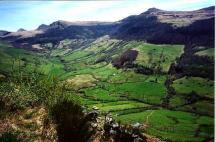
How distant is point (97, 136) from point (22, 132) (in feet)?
39.4

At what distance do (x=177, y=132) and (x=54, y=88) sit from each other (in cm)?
Answer: 13211

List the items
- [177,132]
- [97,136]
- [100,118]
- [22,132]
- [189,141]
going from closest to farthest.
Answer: [22,132]
[97,136]
[100,118]
[189,141]
[177,132]

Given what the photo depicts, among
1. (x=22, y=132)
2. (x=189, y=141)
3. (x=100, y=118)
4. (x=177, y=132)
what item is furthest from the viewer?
(x=177, y=132)

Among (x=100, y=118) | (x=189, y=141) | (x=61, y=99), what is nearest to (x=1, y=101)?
(x=61, y=99)

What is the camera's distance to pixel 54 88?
66.6 metres

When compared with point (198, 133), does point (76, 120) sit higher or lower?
higher

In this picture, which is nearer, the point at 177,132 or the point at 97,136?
the point at 97,136

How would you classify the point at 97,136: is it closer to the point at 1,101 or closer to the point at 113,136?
the point at 113,136

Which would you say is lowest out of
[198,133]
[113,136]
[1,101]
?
[198,133]

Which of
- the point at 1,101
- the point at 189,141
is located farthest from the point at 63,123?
the point at 189,141

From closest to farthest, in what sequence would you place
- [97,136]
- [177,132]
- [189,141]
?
[97,136], [189,141], [177,132]

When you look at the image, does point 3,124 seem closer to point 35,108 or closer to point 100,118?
point 35,108

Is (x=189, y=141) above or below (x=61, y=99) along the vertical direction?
below

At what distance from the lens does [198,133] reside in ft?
618
